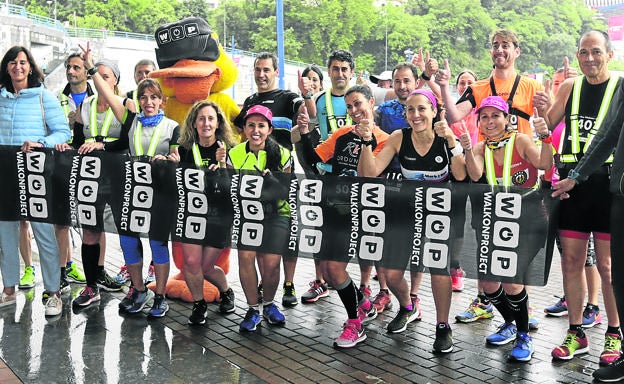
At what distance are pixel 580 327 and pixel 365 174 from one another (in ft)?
6.20

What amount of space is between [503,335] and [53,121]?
416cm

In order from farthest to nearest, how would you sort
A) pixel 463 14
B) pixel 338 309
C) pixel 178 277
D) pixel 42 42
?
pixel 463 14, pixel 42 42, pixel 178 277, pixel 338 309

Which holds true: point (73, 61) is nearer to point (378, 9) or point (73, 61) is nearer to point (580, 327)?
point (580, 327)

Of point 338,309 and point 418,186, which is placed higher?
point 418,186

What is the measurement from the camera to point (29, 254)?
7.22 m

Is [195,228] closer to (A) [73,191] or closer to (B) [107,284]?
(A) [73,191]

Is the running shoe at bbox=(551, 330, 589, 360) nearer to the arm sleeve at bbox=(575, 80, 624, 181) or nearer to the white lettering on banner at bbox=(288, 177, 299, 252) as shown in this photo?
the arm sleeve at bbox=(575, 80, 624, 181)

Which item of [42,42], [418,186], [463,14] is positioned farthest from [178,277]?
[463,14]

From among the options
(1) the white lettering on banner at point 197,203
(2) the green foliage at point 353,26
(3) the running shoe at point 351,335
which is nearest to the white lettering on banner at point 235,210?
(1) the white lettering on banner at point 197,203

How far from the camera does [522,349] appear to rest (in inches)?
202

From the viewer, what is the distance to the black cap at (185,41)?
6.79m

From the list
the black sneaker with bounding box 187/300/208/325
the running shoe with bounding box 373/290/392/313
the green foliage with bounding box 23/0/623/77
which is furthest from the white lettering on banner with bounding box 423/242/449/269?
the green foliage with bounding box 23/0/623/77

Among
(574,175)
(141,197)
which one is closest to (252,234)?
(141,197)

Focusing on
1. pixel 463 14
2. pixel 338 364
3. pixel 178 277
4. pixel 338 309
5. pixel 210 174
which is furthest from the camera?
pixel 463 14
